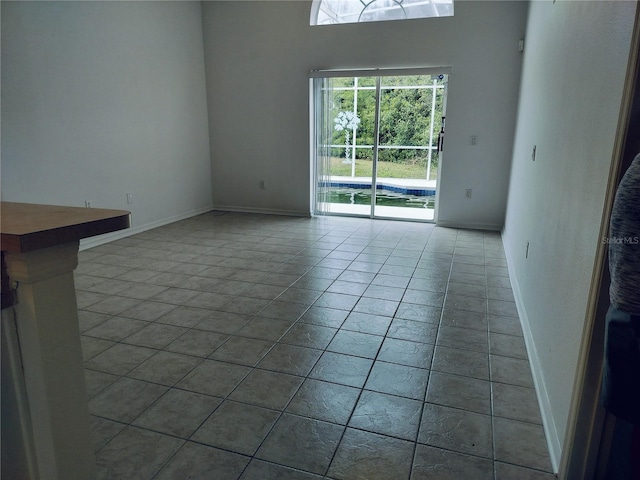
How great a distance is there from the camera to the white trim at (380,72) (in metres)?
5.07

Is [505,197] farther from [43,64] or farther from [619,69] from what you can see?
[43,64]

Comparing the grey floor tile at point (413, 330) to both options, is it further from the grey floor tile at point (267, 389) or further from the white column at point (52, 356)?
the white column at point (52, 356)

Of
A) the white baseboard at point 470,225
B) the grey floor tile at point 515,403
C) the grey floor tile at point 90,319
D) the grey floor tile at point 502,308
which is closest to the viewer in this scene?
the grey floor tile at point 515,403

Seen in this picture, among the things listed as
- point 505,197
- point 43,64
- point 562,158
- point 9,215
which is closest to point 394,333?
point 562,158

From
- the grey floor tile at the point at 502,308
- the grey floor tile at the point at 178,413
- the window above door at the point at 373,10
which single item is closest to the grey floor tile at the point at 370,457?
the grey floor tile at the point at 178,413

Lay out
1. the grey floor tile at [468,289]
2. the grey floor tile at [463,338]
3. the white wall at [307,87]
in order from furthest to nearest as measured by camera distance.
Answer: the white wall at [307,87] → the grey floor tile at [468,289] → the grey floor tile at [463,338]

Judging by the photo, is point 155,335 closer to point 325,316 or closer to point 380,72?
point 325,316

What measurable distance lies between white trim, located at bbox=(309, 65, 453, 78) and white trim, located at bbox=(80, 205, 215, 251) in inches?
98.3

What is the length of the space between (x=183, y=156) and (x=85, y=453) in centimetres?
494

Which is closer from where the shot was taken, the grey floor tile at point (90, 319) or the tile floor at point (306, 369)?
the tile floor at point (306, 369)

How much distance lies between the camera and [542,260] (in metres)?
2.24

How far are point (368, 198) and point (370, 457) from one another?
472 centimetres

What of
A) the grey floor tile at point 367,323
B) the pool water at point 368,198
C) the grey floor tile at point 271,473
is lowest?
the grey floor tile at point 271,473

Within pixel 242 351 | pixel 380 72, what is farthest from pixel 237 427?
pixel 380 72
